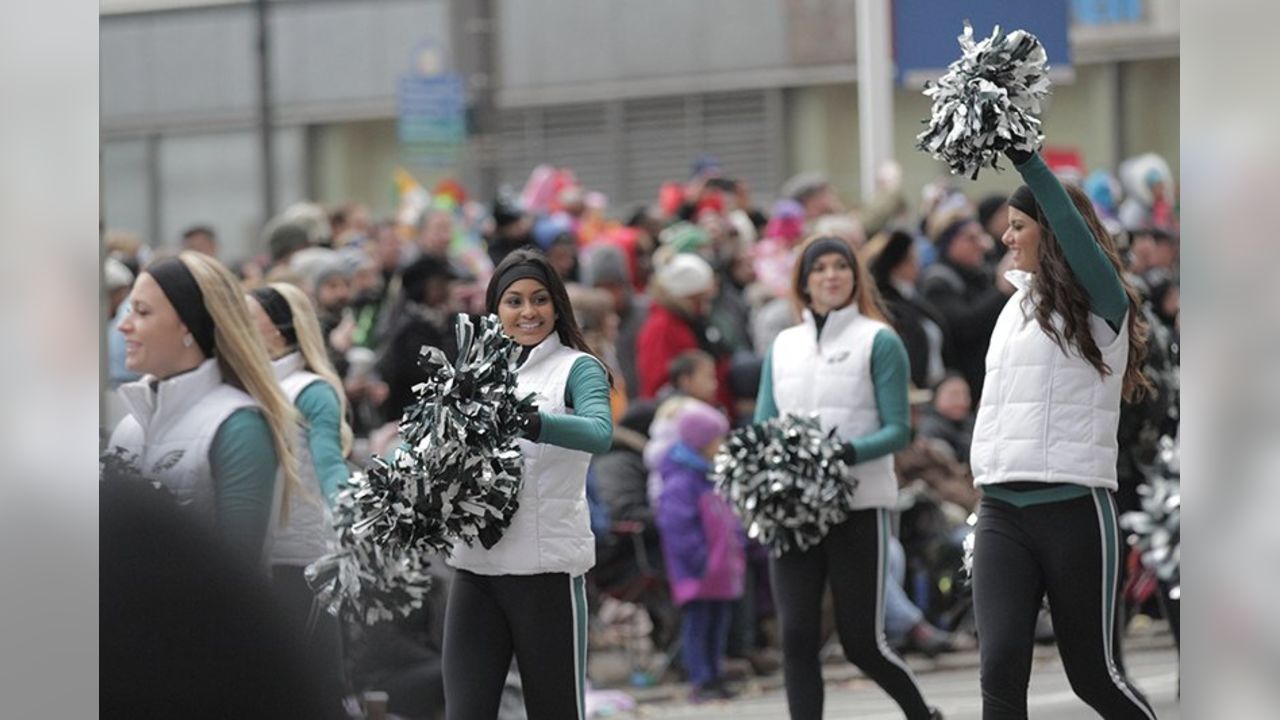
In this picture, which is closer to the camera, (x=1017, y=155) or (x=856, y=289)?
(x=1017, y=155)

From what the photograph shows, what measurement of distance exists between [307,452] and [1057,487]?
8.60 feet

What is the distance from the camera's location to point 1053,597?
688cm

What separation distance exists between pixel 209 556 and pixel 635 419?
16.8ft

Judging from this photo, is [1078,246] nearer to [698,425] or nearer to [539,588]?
[539,588]

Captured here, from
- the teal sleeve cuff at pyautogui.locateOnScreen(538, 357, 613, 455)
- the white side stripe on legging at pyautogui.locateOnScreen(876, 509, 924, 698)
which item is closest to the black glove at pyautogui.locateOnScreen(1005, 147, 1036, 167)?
the teal sleeve cuff at pyautogui.locateOnScreen(538, 357, 613, 455)

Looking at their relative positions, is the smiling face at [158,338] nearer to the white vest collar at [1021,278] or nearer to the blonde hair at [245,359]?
the blonde hair at [245,359]

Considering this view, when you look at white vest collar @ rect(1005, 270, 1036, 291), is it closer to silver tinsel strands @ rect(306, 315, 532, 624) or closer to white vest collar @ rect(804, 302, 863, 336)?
silver tinsel strands @ rect(306, 315, 532, 624)

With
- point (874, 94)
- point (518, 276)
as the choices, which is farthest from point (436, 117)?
point (518, 276)

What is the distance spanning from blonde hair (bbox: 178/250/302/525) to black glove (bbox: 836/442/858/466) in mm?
1891

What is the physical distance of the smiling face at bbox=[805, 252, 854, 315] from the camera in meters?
8.91

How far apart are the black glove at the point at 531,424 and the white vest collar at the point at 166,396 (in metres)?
1.63

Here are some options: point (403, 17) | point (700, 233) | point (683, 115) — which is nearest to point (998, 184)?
point (683, 115)

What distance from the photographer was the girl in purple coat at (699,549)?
1166 centimetres
